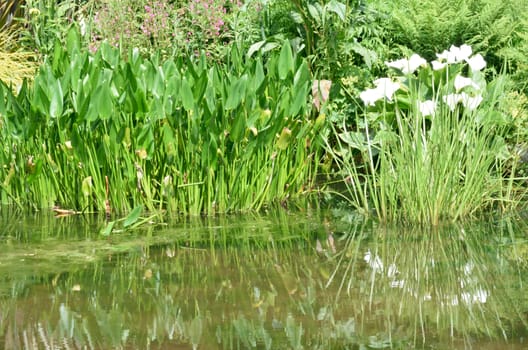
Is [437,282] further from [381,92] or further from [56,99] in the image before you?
[56,99]

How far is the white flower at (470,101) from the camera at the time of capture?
5.25 m

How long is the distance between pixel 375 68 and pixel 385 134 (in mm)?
2186

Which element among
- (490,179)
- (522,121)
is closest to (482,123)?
(490,179)

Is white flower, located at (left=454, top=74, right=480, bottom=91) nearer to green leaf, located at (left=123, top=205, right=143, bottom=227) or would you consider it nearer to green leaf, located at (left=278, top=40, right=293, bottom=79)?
green leaf, located at (left=278, top=40, right=293, bottom=79)

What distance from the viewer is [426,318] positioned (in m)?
3.44

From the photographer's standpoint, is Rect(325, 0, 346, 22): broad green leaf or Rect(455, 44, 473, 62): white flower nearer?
Rect(455, 44, 473, 62): white flower

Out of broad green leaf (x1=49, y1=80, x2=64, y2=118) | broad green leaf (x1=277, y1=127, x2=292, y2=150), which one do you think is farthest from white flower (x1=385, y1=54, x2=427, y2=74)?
broad green leaf (x1=49, y1=80, x2=64, y2=118)

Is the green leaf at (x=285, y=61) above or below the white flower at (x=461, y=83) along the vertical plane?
above

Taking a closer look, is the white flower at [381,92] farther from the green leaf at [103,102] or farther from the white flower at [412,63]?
the green leaf at [103,102]

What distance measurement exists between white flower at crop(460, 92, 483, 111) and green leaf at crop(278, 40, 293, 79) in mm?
1140

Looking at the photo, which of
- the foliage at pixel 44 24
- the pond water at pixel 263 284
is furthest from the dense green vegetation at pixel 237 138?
the foliage at pixel 44 24

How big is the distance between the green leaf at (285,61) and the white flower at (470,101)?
3.74ft

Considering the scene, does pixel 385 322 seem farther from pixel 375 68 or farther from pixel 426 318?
pixel 375 68

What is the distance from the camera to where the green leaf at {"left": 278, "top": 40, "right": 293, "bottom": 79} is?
235 inches
